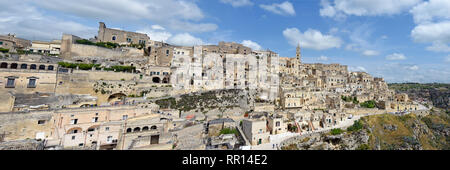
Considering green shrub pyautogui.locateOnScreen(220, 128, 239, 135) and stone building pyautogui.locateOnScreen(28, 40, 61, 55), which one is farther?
stone building pyautogui.locateOnScreen(28, 40, 61, 55)

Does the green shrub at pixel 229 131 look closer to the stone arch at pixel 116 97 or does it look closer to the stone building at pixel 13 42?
the stone arch at pixel 116 97

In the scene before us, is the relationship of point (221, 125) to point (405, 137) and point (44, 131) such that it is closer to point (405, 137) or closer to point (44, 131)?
point (44, 131)

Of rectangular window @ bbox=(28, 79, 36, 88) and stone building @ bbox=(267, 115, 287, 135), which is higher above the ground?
rectangular window @ bbox=(28, 79, 36, 88)

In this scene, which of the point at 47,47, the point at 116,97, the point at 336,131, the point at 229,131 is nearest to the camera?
the point at 229,131

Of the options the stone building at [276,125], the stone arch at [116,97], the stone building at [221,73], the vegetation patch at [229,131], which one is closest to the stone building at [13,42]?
the stone arch at [116,97]

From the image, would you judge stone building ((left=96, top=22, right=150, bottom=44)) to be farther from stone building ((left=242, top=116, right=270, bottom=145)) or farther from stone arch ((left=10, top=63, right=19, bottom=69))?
stone building ((left=242, top=116, right=270, bottom=145))

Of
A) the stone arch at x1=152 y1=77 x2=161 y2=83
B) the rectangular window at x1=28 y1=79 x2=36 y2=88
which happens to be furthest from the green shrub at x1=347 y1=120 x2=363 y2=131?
the rectangular window at x1=28 y1=79 x2=36 y2=88

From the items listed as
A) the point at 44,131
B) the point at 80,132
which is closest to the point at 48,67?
the point at 44,131

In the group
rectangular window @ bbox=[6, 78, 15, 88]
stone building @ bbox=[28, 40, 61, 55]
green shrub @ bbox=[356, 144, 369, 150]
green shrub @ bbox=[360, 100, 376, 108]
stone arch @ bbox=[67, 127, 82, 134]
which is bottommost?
green shrub @ bbox=[356, 144, 369, 150]

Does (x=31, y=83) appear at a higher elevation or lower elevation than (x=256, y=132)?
higher

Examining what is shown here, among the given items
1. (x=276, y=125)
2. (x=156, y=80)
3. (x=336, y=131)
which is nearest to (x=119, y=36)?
(x=156, y=80)

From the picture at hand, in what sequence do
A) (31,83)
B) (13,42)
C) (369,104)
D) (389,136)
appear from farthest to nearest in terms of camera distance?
(369,104) → (13,42) → (389,136) → (31,83)

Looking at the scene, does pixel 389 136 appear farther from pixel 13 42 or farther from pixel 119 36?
pixel 13 42
